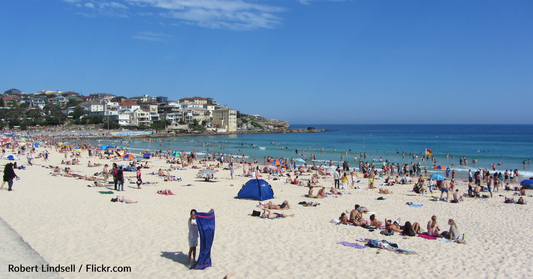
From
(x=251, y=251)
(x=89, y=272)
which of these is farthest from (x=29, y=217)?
(x=251, y=251)

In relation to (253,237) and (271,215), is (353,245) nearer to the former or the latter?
(253,237)

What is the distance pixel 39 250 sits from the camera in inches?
256

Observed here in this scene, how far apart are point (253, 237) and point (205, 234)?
96.4 inches

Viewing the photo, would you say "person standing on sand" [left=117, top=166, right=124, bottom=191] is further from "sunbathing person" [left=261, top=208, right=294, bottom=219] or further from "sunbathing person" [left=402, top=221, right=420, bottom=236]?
"sunbathing person" [left=402, top=221, right=420, bottom=236]

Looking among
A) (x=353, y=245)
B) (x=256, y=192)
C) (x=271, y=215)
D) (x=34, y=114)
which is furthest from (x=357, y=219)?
(x=34, y=114)

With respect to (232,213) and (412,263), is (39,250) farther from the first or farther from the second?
(412,263)

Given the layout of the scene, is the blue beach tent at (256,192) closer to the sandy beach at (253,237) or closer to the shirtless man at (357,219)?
the sandy beach at (253,237)

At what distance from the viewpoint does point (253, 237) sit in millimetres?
7875

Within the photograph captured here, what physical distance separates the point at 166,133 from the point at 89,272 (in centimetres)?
8289

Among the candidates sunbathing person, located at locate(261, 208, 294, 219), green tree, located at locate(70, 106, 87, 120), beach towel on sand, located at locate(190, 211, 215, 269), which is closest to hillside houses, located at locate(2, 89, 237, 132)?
green tree, located at locate(70, 106, 87, 120)

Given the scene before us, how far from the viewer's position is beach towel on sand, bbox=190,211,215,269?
561 cm

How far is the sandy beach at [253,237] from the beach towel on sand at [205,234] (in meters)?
0.14

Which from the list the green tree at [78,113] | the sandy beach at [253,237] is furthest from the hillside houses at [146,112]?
the sandy beach at [253,237]

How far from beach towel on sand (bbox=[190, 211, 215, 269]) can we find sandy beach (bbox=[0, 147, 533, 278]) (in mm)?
145
